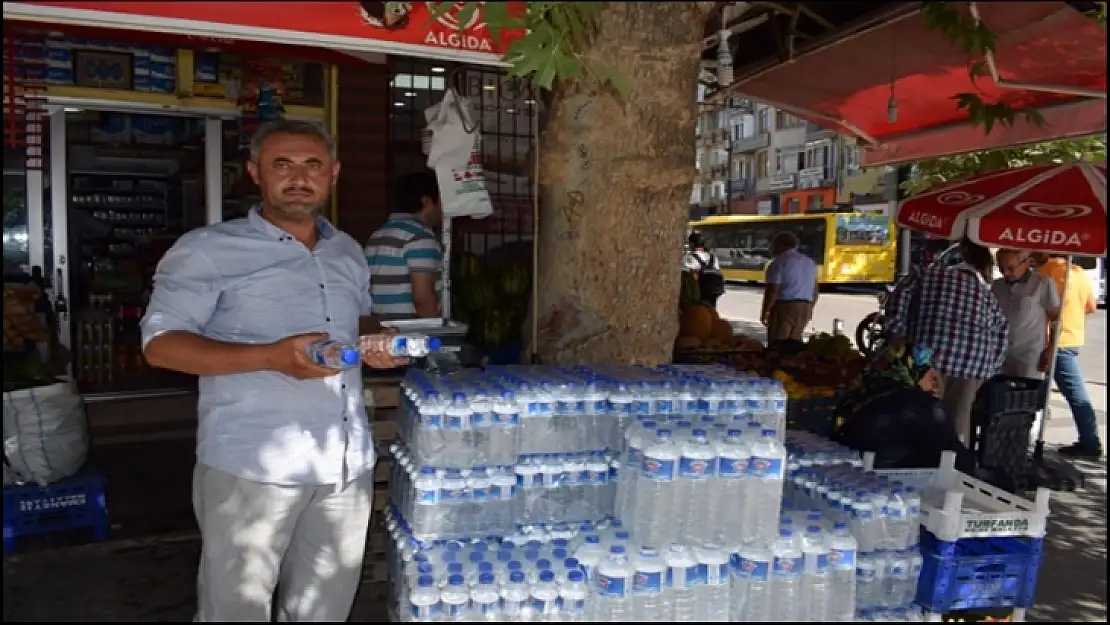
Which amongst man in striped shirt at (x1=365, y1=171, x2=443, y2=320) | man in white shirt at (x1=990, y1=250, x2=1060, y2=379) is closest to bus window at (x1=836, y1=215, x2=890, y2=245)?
man in white shirt at (x1=990, y1=250, x2=1060, y2=379)

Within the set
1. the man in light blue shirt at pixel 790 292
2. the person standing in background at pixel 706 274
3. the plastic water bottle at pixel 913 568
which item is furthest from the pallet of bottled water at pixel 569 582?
the person standing in background at pixel 706 274

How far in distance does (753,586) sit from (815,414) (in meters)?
3.10

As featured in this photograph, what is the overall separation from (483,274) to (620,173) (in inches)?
140

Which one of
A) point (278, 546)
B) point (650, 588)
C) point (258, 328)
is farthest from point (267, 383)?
point (650, 588)

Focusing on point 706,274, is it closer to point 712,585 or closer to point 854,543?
point 854,543

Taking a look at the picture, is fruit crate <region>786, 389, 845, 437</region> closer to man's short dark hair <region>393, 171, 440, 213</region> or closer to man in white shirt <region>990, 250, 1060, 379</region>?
man in white shirt <region>990, 250, 1060, 379</region>

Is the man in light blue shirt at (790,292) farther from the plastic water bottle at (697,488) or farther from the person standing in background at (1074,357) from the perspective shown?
the plastic water bottle at (697,488)

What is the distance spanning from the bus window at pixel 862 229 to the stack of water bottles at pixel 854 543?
25.5 meters

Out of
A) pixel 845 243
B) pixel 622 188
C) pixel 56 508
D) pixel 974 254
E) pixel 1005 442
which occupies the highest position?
pixel 845 243

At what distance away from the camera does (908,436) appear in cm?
440

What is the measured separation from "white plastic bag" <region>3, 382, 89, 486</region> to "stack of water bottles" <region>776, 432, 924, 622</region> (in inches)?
154

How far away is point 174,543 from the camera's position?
4.82m

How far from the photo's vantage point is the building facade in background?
43.3 metres

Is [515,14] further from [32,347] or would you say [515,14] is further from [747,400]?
[32,347]
